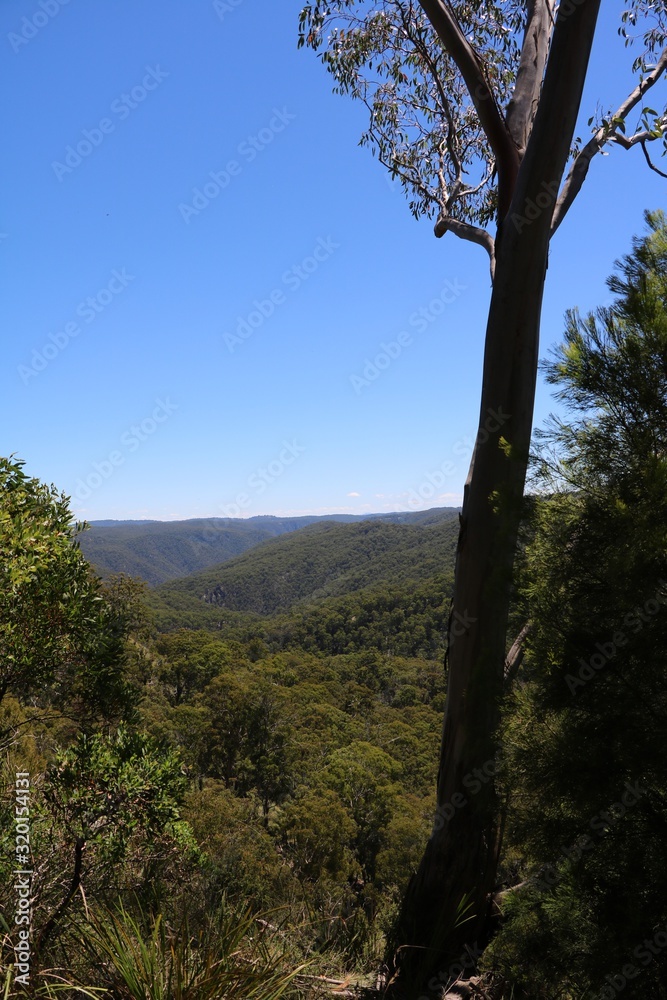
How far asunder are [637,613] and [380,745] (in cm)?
2596

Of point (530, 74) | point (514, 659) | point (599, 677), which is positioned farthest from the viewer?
point (530, 74)

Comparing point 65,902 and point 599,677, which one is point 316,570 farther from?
point 599,677

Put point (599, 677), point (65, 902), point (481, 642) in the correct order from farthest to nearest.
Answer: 1. point (481, 642)
2. point (65, 902)
3. point (599, 677)

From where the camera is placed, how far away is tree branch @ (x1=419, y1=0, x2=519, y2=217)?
3.11 m

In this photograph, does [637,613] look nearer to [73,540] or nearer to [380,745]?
[73,540]

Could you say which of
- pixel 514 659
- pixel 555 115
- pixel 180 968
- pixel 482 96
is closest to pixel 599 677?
pixel 514 659

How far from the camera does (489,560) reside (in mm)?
2887

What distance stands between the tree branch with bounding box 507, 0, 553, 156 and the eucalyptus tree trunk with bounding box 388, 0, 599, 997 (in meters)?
0.49

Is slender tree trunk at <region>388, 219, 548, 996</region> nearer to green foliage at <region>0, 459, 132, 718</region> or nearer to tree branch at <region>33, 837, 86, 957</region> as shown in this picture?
tree branch at <region>33, 837, 86, 957</region>

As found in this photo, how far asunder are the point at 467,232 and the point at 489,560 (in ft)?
7.41

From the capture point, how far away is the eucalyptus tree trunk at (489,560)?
106 inches

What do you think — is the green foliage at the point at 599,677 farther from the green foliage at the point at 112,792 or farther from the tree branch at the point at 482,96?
the green foliage at the point at 112,792

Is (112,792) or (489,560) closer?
(112,792)

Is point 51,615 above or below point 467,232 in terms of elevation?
below
